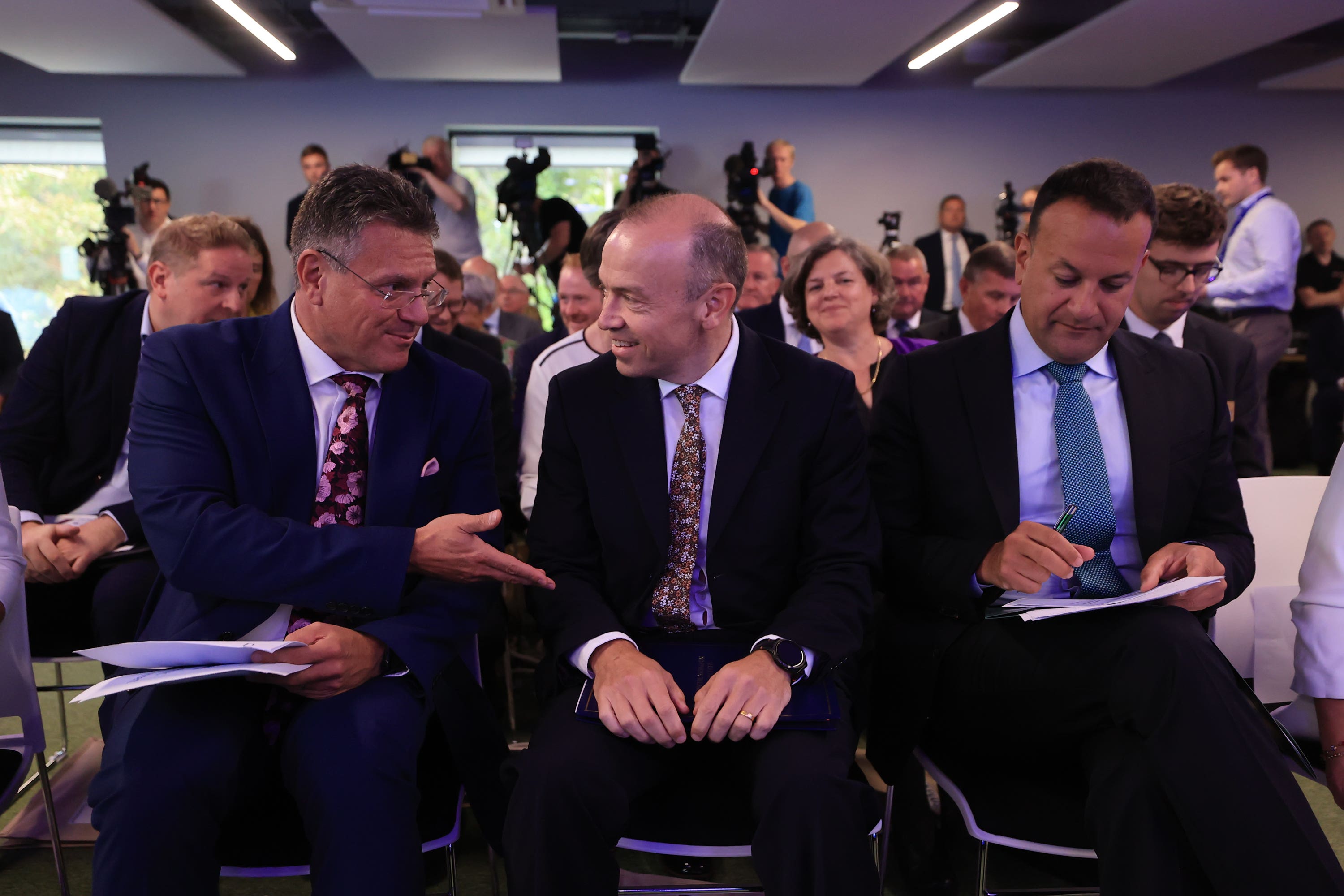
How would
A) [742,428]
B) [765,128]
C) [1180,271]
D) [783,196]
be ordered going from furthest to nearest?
[765,128]
[783,196]
[1180,271]
[742,428]

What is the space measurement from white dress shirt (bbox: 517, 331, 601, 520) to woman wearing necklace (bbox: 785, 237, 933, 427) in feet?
2.52

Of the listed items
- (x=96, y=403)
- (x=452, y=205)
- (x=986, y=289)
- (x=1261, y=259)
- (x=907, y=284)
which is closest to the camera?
(x=96, y=403)

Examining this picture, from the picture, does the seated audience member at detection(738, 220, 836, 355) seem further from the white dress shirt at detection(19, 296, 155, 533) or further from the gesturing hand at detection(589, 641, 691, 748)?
the gesturing hand at detection(589, 641, 691, 748)

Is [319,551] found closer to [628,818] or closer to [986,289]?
[628,818]

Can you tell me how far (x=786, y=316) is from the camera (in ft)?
12.3

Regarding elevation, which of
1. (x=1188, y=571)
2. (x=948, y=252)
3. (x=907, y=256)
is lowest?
(x=1188, y=571)

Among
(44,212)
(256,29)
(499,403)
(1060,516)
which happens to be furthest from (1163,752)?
(44,212)

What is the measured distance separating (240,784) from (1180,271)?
98.7 inches

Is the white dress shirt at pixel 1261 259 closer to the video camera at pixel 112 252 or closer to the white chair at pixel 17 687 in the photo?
the white chair at pixel 17 687

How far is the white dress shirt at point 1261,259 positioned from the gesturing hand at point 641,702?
514 centimetres

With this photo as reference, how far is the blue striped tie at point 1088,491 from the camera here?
1777 mm

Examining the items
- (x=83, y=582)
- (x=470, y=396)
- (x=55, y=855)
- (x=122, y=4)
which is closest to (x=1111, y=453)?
(x=470, y=396)

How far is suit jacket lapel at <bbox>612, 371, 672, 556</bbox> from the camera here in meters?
1.74

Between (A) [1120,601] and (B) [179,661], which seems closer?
(B) [179,661]
